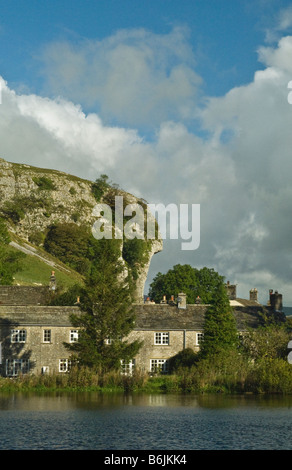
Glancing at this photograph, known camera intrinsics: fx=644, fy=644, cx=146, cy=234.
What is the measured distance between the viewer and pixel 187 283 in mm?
106062

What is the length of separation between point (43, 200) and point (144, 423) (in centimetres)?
11757

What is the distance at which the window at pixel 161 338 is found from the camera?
62.7 metres

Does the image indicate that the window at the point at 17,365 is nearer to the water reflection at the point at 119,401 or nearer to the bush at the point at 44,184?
the water reflection at the point at 119,401

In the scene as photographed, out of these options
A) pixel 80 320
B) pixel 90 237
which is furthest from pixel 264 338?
pixel 90 237

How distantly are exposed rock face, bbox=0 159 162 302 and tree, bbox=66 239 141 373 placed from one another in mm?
83749

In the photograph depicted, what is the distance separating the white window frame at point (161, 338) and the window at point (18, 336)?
1268cm

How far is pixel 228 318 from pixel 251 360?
4.27 metres

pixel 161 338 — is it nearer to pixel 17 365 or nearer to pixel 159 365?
pixel 159 365

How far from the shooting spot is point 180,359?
60.0m

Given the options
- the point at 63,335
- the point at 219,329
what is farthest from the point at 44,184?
the point at 219,329

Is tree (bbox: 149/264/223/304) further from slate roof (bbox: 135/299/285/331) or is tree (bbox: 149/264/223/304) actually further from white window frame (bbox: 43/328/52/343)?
Result: white window frame (bbox: 43/328/52/343)

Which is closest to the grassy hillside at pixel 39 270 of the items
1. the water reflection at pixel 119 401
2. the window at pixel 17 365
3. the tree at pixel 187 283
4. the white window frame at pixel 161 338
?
the tree at pixel 187 283

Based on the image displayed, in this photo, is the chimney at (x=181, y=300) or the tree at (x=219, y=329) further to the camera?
the chimney at (x=181, y=300)
